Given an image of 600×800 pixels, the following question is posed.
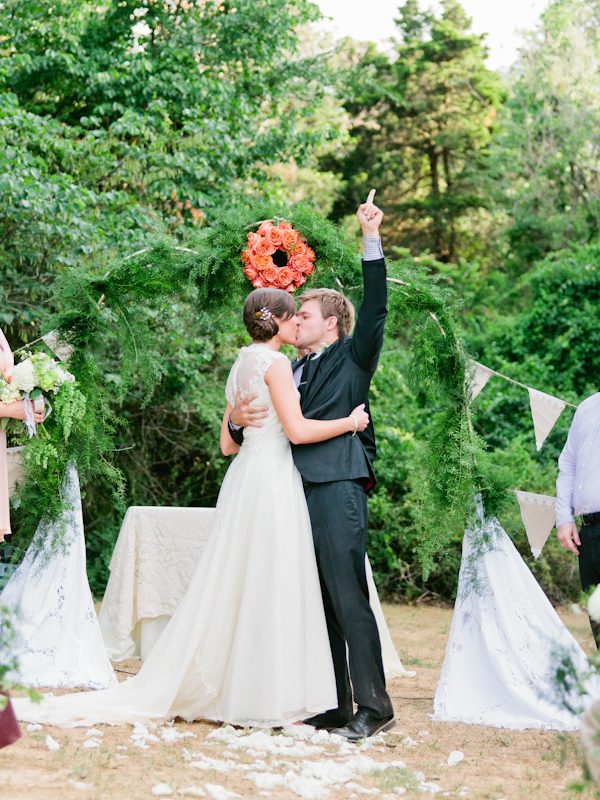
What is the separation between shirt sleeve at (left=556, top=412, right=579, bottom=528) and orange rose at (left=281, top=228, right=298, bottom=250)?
1.78 metres

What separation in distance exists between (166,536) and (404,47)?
18074mm

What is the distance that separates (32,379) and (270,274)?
4.57 feet

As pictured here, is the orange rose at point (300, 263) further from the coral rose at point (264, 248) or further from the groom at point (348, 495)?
the groom at point (348, 495)

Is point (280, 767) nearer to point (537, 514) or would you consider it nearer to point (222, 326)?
point (537, 514)

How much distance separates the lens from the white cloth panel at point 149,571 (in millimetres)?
5387

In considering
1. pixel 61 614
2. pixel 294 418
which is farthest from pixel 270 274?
pixel 61 614

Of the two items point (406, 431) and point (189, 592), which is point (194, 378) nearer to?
point (406, 431)

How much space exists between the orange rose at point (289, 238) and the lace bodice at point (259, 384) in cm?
84

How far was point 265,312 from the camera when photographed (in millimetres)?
3758

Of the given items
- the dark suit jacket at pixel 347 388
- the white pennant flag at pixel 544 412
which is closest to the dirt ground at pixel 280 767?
the dark suit jacket at pixel 347 388

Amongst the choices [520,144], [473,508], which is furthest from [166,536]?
[520,144]

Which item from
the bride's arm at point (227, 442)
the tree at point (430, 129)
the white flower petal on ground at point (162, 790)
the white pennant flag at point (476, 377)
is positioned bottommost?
the white flower petal on ground at point (162, 790)

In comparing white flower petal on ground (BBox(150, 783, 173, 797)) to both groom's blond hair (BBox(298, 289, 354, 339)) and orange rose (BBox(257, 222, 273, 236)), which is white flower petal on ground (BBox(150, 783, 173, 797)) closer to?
groom's blond hair (BBox(298, 289, 354, 339))

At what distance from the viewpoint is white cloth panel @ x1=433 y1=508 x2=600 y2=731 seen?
3.95m
